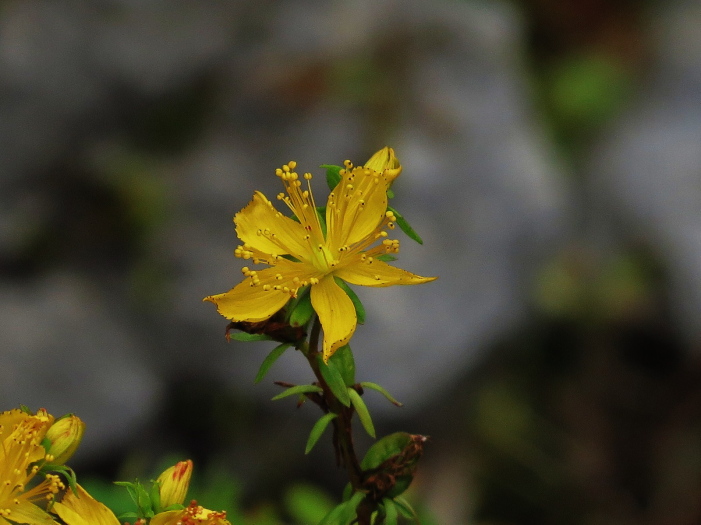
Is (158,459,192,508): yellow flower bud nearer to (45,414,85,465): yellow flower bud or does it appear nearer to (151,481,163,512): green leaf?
(151,481,163,512): green leaf

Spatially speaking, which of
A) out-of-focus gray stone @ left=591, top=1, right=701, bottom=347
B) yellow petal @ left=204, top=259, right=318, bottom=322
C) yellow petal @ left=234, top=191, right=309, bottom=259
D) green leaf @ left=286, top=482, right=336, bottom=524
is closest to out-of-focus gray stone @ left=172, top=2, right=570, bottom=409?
out-of-focus gray stone @ left=591, top=1, right=701, bottom=347

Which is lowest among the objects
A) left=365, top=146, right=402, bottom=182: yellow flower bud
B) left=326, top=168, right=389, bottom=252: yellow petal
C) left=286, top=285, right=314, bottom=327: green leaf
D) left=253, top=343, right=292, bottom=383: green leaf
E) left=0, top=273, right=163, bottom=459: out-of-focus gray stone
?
left=0, top=273, right=163, bottom=459: out-of-focus gray stone

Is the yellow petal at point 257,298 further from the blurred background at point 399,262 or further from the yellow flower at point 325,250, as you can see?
the blurred background at point 399,262

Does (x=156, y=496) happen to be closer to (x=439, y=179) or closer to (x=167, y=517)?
(x=167, y=517)

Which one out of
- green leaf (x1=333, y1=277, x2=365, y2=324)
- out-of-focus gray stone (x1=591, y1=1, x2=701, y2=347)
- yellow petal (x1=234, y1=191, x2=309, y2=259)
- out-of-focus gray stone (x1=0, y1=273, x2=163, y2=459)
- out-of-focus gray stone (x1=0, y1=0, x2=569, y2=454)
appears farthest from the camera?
out-of-focus gray stone (x1=591, y1=1, x2=701, y2=347)

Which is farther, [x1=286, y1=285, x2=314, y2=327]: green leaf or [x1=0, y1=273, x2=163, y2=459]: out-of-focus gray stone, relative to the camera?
[x1=0, y1=273, x2=163, y2=459]: out-of-focus gray stone

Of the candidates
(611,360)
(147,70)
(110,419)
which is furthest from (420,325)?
(147,70)

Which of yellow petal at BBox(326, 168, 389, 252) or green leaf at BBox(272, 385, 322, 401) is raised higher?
yellow petal at BBox(326, 168, 389, 252)

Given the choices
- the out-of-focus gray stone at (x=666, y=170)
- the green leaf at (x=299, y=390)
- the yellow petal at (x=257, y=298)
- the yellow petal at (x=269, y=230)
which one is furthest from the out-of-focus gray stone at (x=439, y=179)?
the green leaf at (x=299, y=390)
